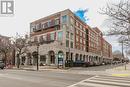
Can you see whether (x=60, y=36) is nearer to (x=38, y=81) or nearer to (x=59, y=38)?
(x=59, y=38)

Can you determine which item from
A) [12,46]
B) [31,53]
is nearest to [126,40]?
[12,46]

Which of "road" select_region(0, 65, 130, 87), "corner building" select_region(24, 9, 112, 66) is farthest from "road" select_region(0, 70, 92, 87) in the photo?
"corner building" select_region(24, 9, 112, 66)

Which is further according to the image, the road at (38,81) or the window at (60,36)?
the window at (60,36)

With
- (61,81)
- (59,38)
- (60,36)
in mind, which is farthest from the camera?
(59,38)

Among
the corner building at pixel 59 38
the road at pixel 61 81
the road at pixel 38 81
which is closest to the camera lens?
the road at pixel 61 81

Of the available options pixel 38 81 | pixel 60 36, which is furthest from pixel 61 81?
pixel 60 36

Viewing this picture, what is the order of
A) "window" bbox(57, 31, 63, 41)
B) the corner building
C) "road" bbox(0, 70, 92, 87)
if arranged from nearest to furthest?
"road" bbox(0, 70, 92, 87)
the corner building
"window" bbox(57, 31, 63, 41)

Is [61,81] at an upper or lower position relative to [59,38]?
lower

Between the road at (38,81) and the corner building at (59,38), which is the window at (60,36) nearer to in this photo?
the corner building at (59,38)

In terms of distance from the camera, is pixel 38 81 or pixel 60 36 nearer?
pixel 38 81

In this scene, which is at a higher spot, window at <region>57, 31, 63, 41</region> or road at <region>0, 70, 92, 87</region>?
window at <region>57, 31, 63, 41</region>

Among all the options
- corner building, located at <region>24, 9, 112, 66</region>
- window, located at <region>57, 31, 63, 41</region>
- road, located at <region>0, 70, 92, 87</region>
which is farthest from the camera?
window, located at <region>57, 31, 63, 41</region>

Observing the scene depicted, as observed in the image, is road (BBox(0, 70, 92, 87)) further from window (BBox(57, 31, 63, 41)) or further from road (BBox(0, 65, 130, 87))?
window (BBox(57, 31, 63, 41))

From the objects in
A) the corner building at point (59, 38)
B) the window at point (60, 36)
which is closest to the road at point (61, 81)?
the corner building at point (59, 38)
